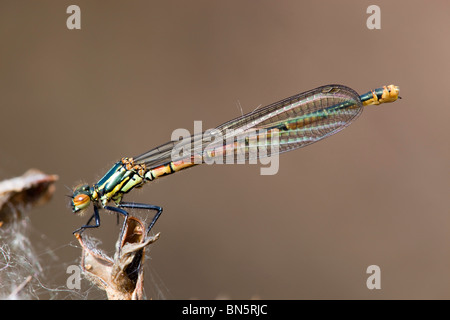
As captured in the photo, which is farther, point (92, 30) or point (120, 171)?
point (92, 30)

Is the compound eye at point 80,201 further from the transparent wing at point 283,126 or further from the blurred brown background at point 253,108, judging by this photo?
the blurred brown background at point 253,108

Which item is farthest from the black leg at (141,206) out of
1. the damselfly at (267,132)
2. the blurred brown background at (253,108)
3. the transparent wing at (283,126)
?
the blurred brown background at (253,108)

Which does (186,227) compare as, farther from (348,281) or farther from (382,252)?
(382,252)

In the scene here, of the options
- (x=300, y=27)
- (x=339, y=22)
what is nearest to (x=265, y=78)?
(x=300, y=27)

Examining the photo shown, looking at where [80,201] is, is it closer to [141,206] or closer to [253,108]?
[141,206]

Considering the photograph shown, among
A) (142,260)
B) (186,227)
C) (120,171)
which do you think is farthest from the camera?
(186,227)

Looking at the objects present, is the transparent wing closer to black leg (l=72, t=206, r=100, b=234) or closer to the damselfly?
the damselfly
